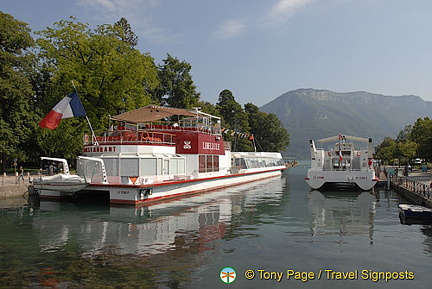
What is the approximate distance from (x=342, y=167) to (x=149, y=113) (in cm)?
2171

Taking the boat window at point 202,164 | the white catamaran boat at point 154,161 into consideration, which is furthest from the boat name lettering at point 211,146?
the boat window at point 202,164

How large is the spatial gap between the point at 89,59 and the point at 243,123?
6057 centimetres

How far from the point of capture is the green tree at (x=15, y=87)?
3775 cm

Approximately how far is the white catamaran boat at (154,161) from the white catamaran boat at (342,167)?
30.0ft

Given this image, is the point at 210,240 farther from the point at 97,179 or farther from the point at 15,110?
the point at 15,110

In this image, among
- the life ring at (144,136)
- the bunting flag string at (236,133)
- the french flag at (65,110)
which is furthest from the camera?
the bunting flag string at (236,133)

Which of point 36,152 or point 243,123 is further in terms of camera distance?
point 243,123

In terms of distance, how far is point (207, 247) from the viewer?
14.0 metres

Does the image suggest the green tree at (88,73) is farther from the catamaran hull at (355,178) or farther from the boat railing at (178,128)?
the catamaran hull at (355,178)

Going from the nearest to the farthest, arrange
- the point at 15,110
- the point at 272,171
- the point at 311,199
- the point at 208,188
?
the point at 311,199 → the point at 208,188 → the point at 15,110 → the point at 272,171

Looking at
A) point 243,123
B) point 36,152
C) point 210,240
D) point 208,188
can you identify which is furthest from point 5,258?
point 243,123

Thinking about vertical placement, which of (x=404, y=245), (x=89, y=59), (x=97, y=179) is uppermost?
(x=89, y=59)

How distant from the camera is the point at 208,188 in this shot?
3350 cm

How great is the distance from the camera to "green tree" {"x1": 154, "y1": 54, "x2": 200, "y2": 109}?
67.5m
